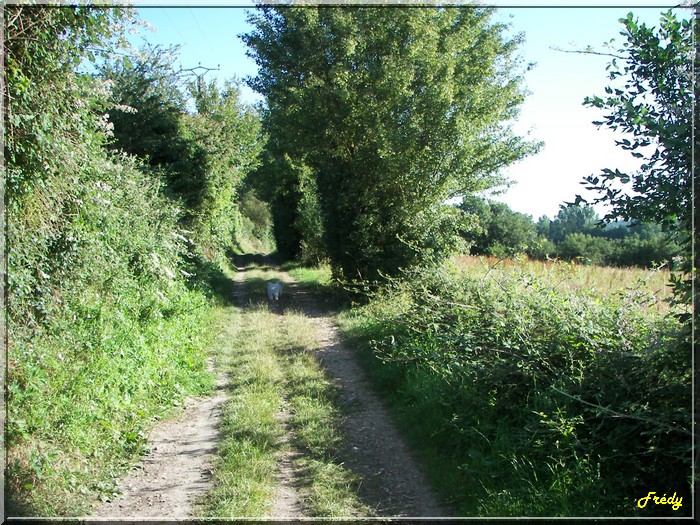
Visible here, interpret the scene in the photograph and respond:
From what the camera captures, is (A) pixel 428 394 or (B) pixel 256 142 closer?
(A) pixel 428 394

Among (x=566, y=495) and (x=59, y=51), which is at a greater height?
(x=59, y=51)

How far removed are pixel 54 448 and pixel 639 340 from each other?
17.5 feet

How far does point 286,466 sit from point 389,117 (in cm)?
1035

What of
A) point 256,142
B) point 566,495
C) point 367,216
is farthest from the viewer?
point 256,142

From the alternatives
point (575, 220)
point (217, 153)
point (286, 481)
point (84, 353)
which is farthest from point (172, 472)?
point (217, 153)

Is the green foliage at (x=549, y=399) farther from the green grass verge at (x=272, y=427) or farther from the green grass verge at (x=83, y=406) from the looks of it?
the green grass verge at (x=83, y=406)

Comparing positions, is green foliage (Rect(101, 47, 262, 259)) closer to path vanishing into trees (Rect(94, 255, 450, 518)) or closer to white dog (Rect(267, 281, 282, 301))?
white dog (Rect(267, 281, 282, 301))

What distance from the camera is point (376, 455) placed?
5809 mm

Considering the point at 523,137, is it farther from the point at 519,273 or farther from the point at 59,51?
the point at 59,51

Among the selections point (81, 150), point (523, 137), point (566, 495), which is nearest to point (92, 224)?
point (81, 150)

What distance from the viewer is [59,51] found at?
5379 millimetres

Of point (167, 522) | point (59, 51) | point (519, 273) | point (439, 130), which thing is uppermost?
point (439, 130)

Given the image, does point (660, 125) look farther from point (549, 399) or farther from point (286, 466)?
point (286, 466)

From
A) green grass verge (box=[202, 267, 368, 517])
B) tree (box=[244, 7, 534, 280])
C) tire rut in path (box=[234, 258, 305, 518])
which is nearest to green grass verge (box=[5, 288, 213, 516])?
green grass verge (box=[202, 267, 368, 517])
